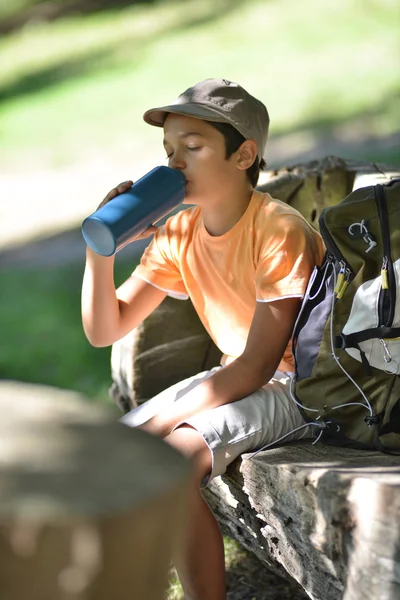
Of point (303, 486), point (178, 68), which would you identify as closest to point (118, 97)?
point (178, 68)

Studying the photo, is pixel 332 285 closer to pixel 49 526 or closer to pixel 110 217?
pixel 110 217

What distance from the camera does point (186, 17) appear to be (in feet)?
35.7

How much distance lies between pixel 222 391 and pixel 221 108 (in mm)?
666

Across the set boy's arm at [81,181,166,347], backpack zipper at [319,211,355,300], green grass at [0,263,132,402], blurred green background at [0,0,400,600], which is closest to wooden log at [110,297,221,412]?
boy's arm at [81,181,166,347]

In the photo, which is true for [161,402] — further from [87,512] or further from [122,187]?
[87,512]

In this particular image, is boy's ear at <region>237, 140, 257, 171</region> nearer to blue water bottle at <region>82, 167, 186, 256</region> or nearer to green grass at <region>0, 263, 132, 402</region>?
blue water bottle at <region>82, 167, 186, 256</region>

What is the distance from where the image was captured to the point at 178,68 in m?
9.46

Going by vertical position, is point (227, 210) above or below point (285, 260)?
above

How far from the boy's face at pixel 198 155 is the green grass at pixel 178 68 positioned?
217 inches

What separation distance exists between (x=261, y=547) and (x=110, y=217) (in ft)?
2.68

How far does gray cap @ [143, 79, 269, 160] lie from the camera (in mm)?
Answer: 2305

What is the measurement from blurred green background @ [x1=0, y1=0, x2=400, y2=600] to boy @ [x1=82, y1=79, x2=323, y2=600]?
1721mm

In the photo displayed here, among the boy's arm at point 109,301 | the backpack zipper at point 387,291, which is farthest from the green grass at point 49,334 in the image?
the backpack zipper at point 387,291

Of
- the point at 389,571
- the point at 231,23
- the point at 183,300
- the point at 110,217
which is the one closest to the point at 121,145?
the point at 231,23
